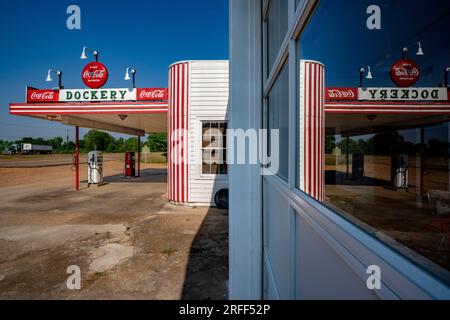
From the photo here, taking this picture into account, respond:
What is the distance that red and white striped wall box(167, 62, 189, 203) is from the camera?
895cm

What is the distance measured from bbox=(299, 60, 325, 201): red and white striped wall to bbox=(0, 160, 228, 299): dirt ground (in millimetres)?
2813

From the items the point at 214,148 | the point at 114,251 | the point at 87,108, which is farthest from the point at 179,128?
the point at 114,251

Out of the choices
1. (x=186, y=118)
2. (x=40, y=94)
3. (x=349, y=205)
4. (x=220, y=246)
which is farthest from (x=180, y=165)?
(x=349, y=205)

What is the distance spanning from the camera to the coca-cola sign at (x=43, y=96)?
1035 cm

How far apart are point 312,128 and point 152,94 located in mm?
9748

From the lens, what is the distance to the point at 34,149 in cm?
6775

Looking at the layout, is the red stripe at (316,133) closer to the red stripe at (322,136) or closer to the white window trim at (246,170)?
the red stripe at (322,136)

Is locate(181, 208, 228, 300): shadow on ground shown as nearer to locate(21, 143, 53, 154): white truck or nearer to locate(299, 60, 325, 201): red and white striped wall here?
locate(299, 60, 325, 201): red and white striped wall

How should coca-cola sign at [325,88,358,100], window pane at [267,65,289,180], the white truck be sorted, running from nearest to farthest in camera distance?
coca-cola sign at [325,88,358,100]
window pane at [267,65,289,180]
the white truck

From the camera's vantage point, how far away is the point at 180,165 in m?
9.03

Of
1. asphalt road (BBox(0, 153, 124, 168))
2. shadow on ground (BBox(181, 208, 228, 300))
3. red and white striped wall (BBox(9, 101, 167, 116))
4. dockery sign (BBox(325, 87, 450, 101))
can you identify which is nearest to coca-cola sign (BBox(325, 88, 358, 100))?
dockery sign (BBox(325, 87, 450, 101))

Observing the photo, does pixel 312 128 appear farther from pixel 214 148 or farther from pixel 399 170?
pixel 214 148

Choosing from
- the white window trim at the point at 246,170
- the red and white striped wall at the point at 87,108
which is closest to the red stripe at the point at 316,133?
the white window trim at the point at 246,170
